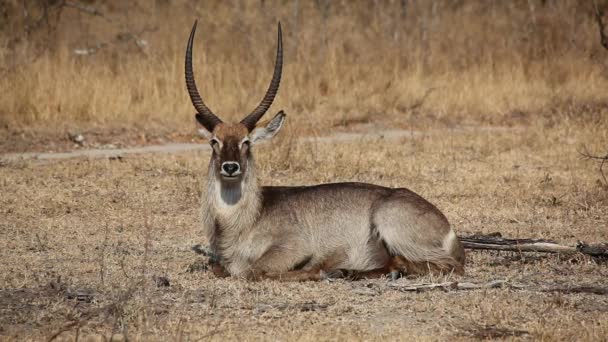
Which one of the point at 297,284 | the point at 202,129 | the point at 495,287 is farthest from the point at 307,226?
the point at 495,287

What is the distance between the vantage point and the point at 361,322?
564cm

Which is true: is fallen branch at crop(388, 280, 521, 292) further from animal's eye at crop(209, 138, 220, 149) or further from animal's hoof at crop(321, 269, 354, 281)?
animal's eye at crop(209, 138, 220, 149)

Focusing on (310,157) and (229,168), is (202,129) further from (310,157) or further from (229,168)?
(310,157)

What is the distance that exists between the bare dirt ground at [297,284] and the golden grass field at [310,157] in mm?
25

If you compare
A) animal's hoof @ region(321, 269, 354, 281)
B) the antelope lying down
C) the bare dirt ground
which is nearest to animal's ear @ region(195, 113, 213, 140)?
the antelope lying down

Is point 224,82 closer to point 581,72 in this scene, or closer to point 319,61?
point 319,61

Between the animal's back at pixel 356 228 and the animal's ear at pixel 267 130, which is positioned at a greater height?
the animal's ear at pixel 267 130

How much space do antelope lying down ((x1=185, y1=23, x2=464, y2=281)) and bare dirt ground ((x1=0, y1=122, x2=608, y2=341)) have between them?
0.81ft

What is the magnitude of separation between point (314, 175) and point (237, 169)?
12.4ft

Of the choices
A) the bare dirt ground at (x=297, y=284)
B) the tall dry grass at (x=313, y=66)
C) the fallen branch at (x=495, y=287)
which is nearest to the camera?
the bare dirt ground at (x=297, y=284)

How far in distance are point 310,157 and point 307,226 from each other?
161 inches

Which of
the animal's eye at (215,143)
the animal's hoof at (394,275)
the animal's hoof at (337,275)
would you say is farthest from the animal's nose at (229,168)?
the animal's hoof at (394,275)

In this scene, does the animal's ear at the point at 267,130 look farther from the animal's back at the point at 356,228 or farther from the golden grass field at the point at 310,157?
the golden grass field at the point at 310,157

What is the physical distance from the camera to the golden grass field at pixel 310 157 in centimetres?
572
